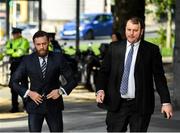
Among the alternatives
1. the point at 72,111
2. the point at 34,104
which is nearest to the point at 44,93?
the point at 34,104

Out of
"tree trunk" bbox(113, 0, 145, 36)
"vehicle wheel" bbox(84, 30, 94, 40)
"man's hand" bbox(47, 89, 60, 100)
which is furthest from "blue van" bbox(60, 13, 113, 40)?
"man's hand" bbox(47, 89, 60, 100)

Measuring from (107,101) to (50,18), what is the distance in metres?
47.3

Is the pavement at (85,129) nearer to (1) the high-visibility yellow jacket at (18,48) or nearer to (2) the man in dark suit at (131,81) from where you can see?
(1) the high-visibility yellow jacket at (18,48)

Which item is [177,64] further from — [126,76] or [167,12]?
[167,12]

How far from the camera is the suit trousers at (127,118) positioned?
6661 mm

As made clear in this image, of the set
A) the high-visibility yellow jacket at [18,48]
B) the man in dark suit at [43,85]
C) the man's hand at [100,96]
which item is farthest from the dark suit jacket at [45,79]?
the high-visibility yellow jacket at [18,48]

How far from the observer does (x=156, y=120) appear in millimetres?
11297

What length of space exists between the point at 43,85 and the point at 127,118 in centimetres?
95

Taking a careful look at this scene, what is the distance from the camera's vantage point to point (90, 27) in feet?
144

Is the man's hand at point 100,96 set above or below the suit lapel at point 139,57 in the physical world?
below

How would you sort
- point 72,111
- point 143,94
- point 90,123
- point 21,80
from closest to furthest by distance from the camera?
point 143,94 → point 21,80 → point 90,123 → point 72,111

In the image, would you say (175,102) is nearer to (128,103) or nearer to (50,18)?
(128,103)

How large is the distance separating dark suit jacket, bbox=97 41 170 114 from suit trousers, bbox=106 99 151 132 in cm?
5

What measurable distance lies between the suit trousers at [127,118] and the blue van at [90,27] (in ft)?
116
